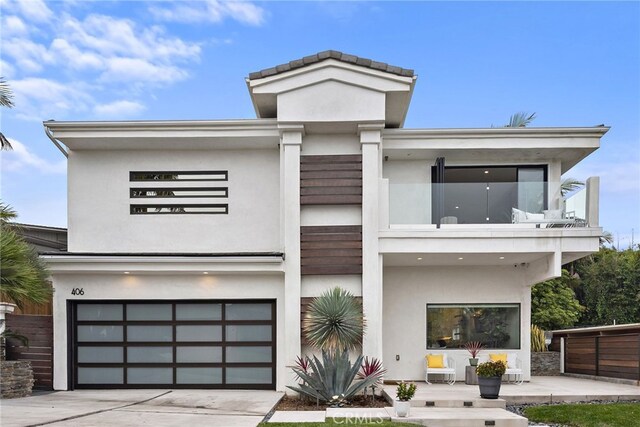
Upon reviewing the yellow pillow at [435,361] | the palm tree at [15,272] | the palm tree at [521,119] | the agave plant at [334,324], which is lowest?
the yellow pillow at [435,361]

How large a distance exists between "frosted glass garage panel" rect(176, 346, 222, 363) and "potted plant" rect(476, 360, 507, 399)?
617 cm

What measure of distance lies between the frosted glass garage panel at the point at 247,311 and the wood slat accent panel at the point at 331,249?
1552mm

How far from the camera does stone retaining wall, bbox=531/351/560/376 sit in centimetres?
1484

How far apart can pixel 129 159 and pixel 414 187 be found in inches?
289

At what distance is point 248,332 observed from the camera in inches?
489

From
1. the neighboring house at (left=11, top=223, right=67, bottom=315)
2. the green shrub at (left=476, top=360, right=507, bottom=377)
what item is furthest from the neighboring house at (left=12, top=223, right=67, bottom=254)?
the green shrub at (left=476, top=360, right=507, bottom=377)

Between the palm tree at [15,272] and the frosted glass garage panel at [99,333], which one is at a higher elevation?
the palm tree at [15,272]

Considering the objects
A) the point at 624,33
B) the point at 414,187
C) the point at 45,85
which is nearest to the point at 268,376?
the point at 414,187

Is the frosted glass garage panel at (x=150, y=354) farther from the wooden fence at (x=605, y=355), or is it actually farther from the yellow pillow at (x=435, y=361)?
the wooden fence at (x=605, y=355)

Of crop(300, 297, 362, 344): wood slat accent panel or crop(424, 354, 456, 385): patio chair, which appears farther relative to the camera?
crop(424, 354, 456, 385): patio chair

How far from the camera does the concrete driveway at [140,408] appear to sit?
27.5ft

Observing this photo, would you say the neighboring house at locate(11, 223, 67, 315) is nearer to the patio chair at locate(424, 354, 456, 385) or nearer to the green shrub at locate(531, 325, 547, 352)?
the patio chair at locate(424, 354, 456, 385)

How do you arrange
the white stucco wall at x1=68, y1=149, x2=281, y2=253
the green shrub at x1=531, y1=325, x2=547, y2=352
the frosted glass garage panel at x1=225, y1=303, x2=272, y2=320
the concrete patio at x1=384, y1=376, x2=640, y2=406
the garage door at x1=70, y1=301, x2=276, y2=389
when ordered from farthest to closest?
the green shrub at x1=531, y1=325, x2=547, y2=352 < the white stucco wall at x1=68, y1=149, x2=281, y2=253 < the frosted glass garage panel at x1=225, y1=303, x2=272, y2=320 < the garage door at x1=70, y1=301, x2=276, y2=389 < the concrete patio at x1=384, y1=376, x2=640, y2=406

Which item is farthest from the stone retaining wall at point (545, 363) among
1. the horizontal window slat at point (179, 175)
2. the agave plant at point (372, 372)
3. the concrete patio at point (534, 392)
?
the horizontal window slat at point (179, 175)
